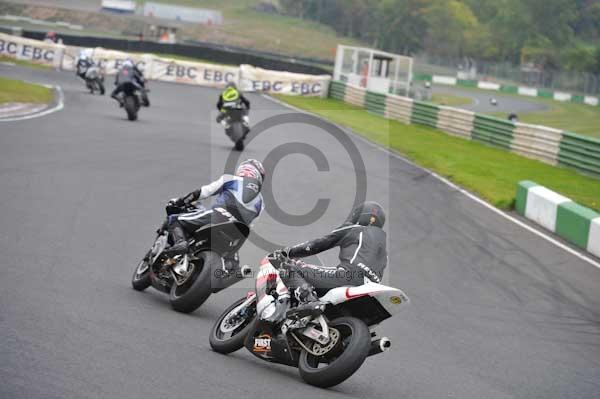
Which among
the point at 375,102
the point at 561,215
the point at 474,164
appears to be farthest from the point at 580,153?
the point at 375,102

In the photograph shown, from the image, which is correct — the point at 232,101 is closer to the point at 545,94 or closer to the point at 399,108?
the point at 399,108

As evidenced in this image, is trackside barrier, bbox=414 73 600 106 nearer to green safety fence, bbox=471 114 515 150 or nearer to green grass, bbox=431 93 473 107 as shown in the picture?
green grass, bbox=431 93 473 107

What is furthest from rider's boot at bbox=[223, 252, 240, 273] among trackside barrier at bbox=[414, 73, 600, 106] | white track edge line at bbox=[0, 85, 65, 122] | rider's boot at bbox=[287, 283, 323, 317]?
trackside barrier at bbox=[414, 73, 600, 106]

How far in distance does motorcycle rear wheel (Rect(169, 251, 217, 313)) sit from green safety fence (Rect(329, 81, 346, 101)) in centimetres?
3117

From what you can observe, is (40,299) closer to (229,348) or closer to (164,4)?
(229,348)

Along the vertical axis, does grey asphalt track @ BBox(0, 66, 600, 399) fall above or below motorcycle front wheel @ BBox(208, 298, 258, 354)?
below

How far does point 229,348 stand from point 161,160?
11.0m

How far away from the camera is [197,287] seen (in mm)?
8016

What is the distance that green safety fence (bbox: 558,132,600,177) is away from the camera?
21.0m

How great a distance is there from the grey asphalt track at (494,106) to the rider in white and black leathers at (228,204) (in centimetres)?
3924

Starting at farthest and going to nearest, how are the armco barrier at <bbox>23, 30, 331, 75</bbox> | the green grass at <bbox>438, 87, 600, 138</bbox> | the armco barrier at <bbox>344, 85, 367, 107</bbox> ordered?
the armco barrier at <bbox>23, 30, 331, 75</bbox>, the green grass at <bbox>438, 87, 600, 138</bbox>, the armco barrier at <bbox>344, 85, 367, 107</bbox>

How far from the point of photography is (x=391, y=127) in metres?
29.9

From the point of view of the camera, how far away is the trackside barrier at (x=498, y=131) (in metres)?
21.8

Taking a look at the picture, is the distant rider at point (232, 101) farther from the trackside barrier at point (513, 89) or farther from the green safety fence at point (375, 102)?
the trackside barrier at point (513, 89)
